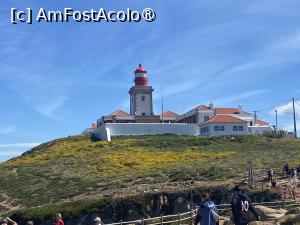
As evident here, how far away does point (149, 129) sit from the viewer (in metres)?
81.3

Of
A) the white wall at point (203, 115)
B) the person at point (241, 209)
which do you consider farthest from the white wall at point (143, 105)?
the person at point (241, 209)

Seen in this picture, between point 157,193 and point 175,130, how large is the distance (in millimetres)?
43136

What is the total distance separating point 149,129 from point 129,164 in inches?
838

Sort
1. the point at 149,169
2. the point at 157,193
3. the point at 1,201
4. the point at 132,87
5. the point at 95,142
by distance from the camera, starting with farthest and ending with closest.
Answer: the point at 132,87 → the point at 95,142 → the point at 149,169 → the point at 1,201 → the point at 157,193

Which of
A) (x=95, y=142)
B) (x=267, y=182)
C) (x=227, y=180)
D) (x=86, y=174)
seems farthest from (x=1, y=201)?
(x=95, y=142)

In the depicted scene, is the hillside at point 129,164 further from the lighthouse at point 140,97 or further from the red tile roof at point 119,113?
the lighthouse at point 140,97

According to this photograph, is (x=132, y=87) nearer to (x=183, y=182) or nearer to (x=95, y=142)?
(x=95, y=142)

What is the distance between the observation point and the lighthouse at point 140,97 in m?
89.6

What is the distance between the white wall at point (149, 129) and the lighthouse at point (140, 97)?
7.56 meters

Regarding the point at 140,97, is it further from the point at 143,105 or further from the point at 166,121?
the point at 166,121

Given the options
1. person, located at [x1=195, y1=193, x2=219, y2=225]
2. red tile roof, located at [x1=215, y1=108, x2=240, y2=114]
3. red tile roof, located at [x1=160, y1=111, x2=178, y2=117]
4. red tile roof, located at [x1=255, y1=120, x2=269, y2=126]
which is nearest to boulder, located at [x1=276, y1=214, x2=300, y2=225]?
person, located at [x1=195, y1=193, x2=219, y2=225]

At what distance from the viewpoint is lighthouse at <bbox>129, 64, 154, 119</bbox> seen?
294 ft

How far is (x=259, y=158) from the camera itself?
188 ft

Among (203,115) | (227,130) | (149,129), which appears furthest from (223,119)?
(149,129)
